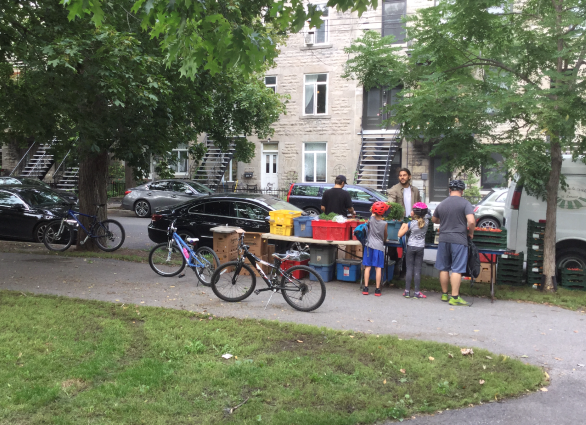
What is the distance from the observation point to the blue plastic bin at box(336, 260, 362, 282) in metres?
9.67

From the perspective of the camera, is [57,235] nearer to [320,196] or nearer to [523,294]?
[320,196]

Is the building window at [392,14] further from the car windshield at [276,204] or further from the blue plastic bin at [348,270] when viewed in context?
the blue plastic bin at [348,270]

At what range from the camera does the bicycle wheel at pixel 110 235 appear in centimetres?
1270

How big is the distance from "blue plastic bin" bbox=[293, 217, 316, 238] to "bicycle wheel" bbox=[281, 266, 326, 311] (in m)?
2.03

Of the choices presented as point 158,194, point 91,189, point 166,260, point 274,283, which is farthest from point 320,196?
point 274,283

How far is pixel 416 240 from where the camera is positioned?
8.55 metres

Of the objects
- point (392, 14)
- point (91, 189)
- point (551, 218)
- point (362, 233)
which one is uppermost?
point (392, 14)

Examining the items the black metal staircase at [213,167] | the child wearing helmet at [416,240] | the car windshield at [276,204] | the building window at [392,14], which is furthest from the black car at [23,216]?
the building window at [392,14]

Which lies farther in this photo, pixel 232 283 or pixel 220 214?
pixel 220 214

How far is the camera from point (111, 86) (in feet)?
31.6

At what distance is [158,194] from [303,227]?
13312 mm

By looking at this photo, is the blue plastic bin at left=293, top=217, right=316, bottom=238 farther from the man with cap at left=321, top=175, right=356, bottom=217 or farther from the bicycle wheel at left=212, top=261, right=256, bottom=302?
the bicycle wheel at left=212, top=261, right=256, bottom=302

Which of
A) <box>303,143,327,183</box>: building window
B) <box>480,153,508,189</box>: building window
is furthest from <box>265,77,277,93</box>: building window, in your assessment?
<box>480,153,508,189</box>: building window

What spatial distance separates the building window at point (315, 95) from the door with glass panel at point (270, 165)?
2.67 meters
